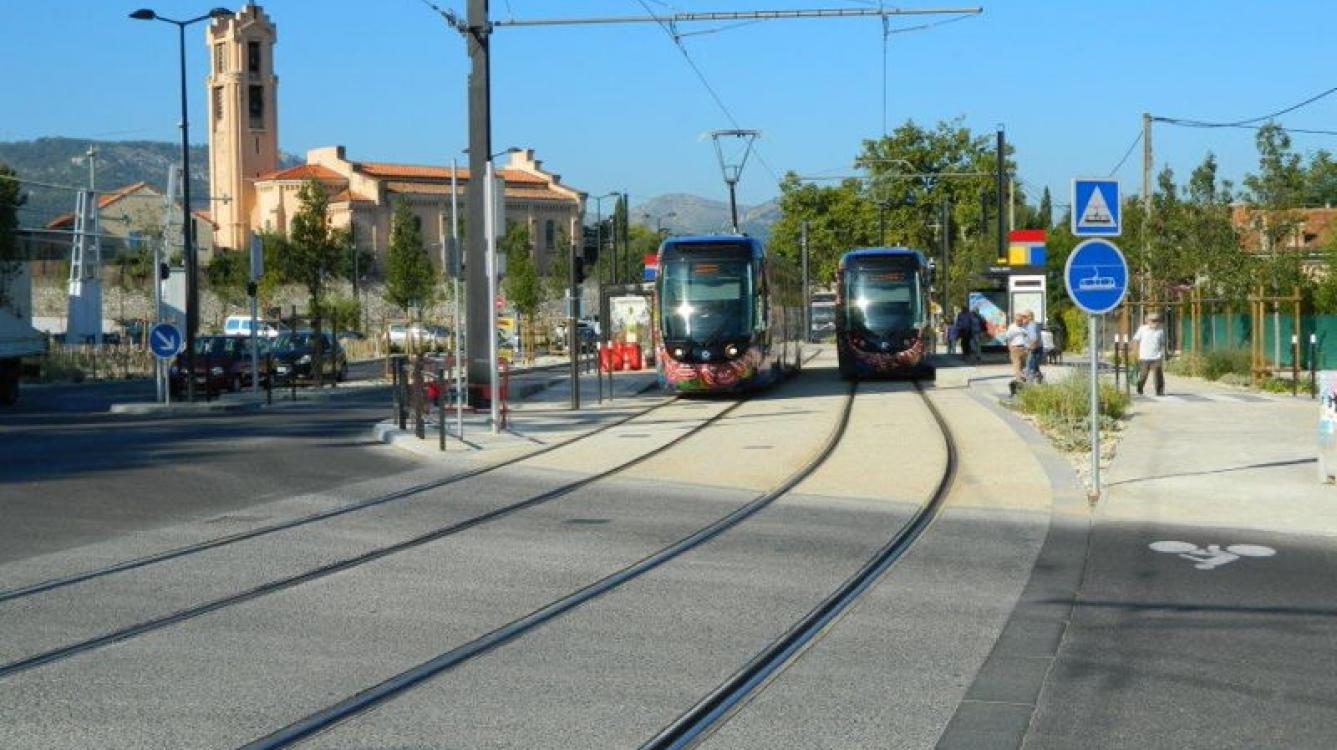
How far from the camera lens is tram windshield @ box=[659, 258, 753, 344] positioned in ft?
109

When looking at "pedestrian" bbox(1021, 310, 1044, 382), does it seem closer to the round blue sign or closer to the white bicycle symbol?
the round blue sign

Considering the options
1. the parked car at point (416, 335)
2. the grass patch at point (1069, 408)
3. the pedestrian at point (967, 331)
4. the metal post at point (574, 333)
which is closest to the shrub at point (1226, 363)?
the grass patch at point (1069, 408)

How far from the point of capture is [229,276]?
10312 cm

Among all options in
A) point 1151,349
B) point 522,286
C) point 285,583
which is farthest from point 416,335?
point 285,583

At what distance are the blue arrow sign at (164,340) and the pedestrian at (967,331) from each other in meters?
26.0

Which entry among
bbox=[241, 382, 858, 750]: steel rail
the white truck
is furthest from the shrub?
the white truck

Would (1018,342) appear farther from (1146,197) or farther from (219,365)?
(219,365)

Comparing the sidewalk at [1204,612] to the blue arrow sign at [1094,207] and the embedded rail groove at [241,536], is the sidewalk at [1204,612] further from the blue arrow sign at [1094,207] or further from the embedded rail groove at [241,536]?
the embedded rail groove at [241,536]

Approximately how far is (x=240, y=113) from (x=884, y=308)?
331 ft

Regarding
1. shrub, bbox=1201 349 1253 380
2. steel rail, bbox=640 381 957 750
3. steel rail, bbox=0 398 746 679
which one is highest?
shrub, bbox=1201 349 1253 380

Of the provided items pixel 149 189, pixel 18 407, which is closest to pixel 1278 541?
pixel 18 407

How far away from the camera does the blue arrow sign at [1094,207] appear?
16219 millimetres

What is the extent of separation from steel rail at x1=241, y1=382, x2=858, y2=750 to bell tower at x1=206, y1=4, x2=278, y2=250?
4693 inches

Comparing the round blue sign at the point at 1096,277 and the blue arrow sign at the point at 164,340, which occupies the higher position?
the round blue sign at the point at 1096,277
